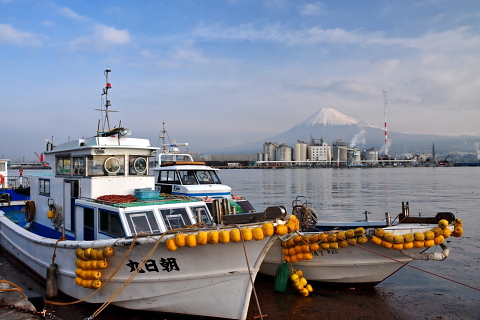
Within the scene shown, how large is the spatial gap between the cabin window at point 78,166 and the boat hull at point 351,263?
5.49 meters

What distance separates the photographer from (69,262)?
820 cm

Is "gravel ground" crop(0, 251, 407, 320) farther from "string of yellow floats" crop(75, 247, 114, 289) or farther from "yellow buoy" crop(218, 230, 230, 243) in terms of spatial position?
"yellow buoy" crop(218, 230, 230, 243)

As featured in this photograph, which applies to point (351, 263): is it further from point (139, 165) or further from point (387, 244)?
point (139, 165)

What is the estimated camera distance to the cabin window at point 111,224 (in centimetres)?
789

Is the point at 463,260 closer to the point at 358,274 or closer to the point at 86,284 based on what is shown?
the point at 358,274

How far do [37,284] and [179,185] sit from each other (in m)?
6.05

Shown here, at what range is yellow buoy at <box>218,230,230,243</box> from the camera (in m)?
6.36

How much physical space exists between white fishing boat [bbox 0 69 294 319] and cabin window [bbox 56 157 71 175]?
3 cm

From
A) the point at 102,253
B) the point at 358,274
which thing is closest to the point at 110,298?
the point at 102,253

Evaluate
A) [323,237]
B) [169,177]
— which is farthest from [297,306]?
[169,177]

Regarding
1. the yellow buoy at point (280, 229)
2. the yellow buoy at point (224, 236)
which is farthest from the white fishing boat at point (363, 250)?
the yellow buoy at point (224, 236)

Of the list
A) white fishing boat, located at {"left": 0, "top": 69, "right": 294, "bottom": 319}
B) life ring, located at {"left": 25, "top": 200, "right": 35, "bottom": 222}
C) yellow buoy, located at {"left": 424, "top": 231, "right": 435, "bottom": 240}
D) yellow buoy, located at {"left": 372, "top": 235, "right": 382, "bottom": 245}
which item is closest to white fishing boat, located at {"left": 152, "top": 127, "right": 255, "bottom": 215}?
white fishing boat, located at {"left": 0, "top": 69, "right": 294, "bottom": 319}

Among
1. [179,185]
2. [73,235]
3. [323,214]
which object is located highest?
[179,185]

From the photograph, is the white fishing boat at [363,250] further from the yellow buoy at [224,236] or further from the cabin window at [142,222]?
the cabin window at [142,222]
